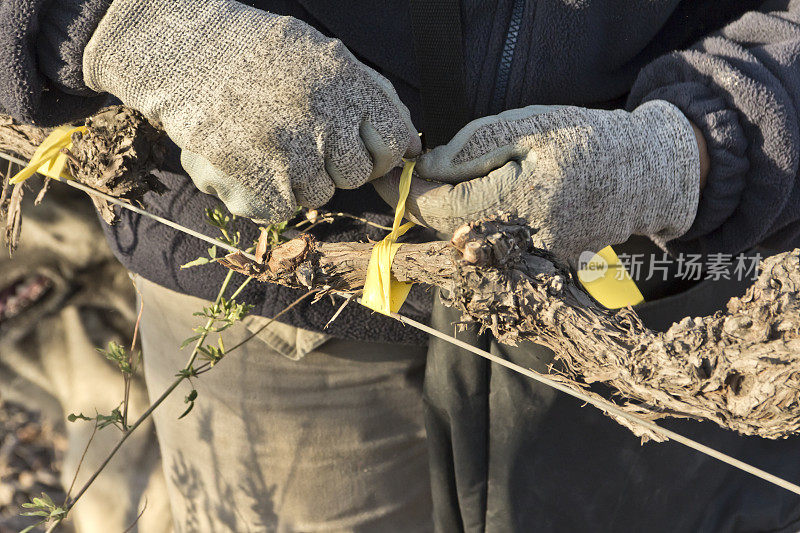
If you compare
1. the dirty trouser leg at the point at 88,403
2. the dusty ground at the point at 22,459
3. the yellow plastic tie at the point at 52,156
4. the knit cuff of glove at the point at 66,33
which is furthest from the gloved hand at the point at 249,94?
the dusty ground at the point at 22,459

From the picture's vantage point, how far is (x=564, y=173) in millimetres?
863

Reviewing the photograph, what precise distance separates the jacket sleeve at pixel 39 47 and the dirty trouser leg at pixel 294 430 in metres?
0.53

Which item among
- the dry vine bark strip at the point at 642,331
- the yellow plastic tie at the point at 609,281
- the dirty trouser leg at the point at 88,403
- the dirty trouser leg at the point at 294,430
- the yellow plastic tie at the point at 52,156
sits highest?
the dry vine bark strip at the point at 642,331

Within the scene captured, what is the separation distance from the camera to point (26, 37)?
32.1 inches

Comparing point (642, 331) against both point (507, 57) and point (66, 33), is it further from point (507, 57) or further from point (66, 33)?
point (66, 33)

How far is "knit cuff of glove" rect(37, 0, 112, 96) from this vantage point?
0.83 metres

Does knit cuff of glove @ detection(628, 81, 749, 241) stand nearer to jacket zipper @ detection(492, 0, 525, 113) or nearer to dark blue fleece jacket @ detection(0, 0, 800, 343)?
dark blue fleece jacket @ detection(0, 0, 800, 343)

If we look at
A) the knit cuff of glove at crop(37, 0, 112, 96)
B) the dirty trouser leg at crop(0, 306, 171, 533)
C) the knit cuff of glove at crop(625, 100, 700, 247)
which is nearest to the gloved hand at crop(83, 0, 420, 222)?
the knit cuff of glove at crop(37, 0, 112, 96)

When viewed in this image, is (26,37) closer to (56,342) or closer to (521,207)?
(521,207)

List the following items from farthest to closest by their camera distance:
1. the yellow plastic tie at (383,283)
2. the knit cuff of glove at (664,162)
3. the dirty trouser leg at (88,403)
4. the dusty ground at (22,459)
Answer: the dusty ground at (22,459)
the dirty trouser leg at (88,403)
the knit cuff of glove at (664,162)
the yellow plastic tie at (383,283)

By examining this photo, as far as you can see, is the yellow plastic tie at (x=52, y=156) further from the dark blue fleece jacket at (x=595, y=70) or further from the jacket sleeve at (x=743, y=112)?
the jacket sleeve at (x=743, y=112)

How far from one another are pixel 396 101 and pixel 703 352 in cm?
51

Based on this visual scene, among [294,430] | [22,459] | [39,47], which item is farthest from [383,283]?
[22,459]

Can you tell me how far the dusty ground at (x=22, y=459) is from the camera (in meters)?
2.26
